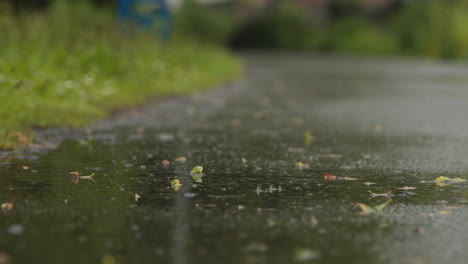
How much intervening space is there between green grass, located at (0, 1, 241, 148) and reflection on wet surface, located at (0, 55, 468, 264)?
1.92 feet

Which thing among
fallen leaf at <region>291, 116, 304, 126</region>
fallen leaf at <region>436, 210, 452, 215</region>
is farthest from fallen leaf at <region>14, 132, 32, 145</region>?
fallen leaf at <region>436, 210, 452, 215</region>

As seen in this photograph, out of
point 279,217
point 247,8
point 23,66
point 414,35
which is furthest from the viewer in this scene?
point 247,8

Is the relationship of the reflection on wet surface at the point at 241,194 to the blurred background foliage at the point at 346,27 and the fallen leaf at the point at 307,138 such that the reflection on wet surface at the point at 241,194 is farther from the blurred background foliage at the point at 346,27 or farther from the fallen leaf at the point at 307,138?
the blurred background foliage at the point at 346,27

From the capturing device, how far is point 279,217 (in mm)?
5293

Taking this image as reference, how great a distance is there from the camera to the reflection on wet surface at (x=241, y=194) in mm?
4457

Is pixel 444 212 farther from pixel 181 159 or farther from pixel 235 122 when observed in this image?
pixel 235 122

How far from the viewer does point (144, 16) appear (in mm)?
21688

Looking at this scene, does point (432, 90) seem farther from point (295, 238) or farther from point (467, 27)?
point (467, 27)

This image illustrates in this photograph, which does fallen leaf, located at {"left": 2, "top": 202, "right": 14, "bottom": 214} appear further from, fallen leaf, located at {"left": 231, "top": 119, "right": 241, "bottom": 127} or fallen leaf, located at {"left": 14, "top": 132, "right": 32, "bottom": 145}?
fallen leaf, located at {"left": 231, "top": 119, "right": 241, "bottom": 127}

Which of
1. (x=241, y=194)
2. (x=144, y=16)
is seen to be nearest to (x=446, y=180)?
(x=241, y=194)

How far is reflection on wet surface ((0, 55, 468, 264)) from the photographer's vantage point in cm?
446

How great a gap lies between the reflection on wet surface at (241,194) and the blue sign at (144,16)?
8318mm

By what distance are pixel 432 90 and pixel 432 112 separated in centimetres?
652

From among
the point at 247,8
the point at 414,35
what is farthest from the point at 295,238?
the point at 247,8
